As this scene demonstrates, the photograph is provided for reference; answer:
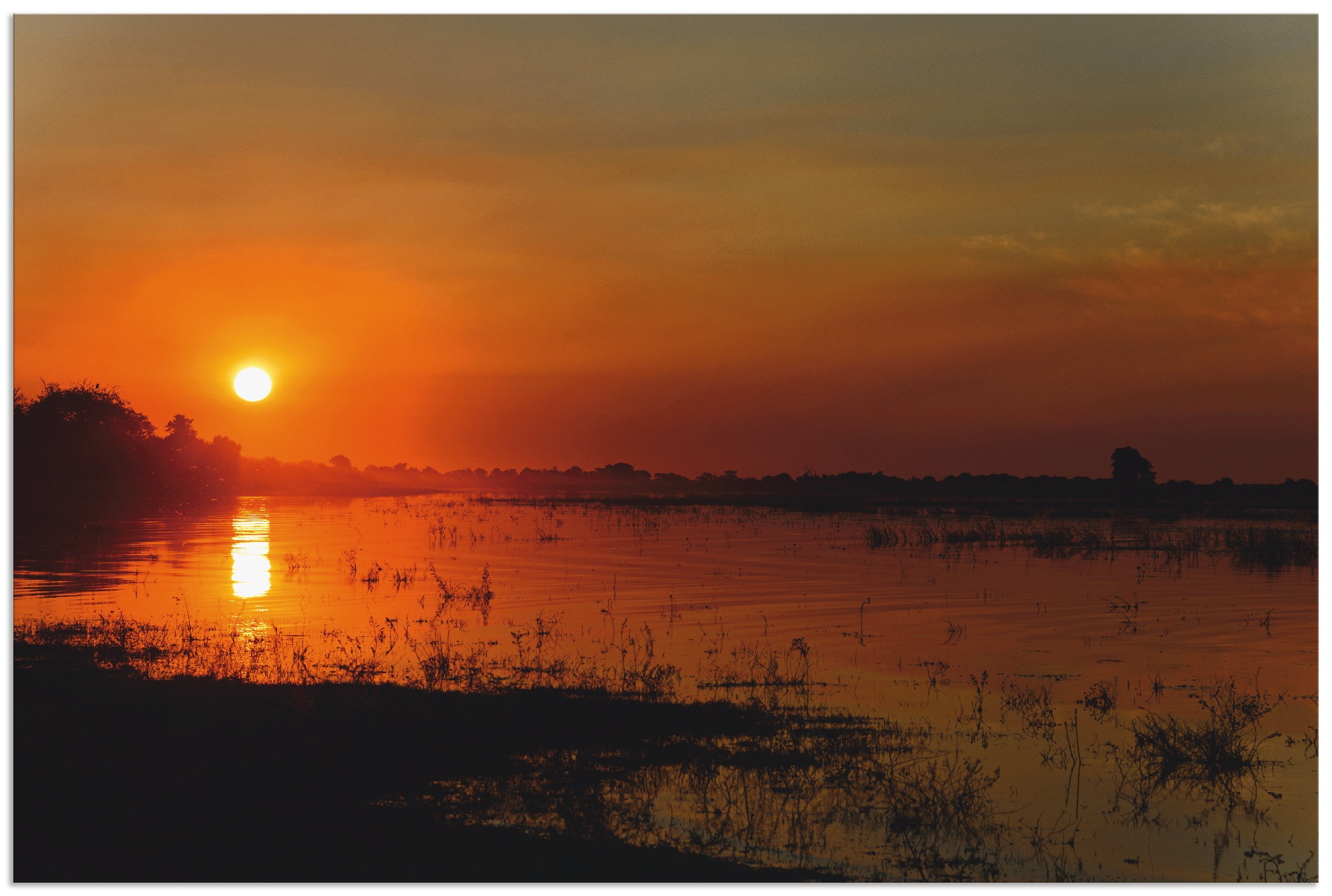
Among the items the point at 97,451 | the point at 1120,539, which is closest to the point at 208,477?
the point at 97,451

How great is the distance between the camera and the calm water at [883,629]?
10.2 m

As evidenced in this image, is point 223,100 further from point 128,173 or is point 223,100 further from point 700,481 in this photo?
point 700,481

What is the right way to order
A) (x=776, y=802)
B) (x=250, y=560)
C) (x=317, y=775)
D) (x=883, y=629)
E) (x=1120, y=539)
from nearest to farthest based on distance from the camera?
1. (x=776, y=802)
2. (x=317, y=775)
3. (x=883, y=629)
4. (x=250, y=560)
5. (x=1120, y=539)

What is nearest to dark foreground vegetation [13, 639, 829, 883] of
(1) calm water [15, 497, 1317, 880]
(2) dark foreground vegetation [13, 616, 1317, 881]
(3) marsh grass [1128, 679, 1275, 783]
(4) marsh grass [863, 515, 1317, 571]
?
(2) dark foreground vegetation [13, 616, 1317, 881]

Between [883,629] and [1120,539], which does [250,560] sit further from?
[1120,539]

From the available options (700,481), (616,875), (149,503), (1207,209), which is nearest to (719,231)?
(1207,209)

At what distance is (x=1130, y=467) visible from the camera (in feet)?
266

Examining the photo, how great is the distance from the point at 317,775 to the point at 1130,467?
7937 cm

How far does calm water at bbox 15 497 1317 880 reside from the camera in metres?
10.2

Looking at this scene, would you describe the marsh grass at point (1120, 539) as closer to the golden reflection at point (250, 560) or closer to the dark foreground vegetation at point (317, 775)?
the golden reflection at point (250, 560)

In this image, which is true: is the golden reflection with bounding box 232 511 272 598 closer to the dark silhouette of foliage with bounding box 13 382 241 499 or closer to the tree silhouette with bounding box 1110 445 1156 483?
the dark silhouette of foliage with bounding box 13 382 241 499

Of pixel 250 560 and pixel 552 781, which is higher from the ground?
pixel 250 560

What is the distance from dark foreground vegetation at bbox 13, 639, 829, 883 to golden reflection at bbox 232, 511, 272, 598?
10843 mm

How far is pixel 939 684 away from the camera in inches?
598
